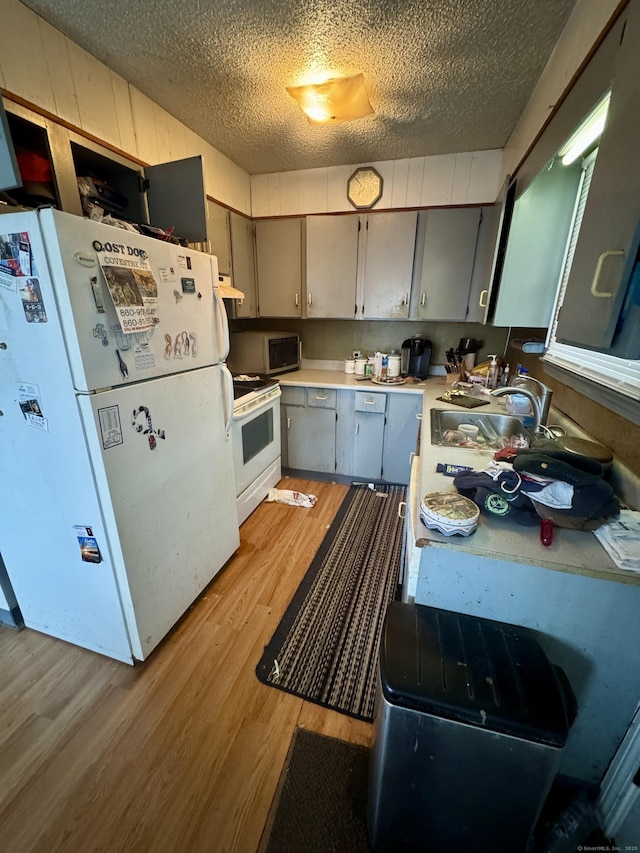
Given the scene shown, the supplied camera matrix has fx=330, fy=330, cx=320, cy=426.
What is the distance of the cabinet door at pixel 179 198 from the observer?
172 centimetres

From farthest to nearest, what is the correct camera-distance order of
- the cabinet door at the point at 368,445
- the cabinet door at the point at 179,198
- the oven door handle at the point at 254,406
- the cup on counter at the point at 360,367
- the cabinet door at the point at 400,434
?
the cup on counter at the point at 360,367 < the cabinet door at the point at 368,445 < the cabinet door at the point at 400,434 < the oven door handle at the point at 254,406 < the cabinet door at the point at 179,198

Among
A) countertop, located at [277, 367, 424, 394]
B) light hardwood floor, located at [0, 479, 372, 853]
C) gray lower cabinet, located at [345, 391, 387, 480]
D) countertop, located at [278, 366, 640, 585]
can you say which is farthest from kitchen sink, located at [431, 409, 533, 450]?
light hardwood floor, located at [0, 479, 372, 853]

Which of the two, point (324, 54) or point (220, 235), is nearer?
point (324, 54)

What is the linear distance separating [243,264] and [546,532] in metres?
2.83

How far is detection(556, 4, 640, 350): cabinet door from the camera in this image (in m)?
0.68

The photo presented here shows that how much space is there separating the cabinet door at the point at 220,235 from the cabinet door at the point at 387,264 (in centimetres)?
108

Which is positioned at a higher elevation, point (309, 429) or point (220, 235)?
point (220, 235)

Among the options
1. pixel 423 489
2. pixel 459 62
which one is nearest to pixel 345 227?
pixel 459 62

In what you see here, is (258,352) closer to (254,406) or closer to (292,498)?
(254,406)

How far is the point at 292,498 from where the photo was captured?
265cm

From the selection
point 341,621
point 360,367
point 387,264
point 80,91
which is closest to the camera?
point 80,91

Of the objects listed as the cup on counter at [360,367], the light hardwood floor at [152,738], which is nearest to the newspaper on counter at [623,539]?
the light hardwood floor at [152,738]

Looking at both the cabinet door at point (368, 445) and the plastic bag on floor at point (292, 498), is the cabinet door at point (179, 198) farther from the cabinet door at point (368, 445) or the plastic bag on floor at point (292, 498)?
the plastic bag on floor at point (292, 498)

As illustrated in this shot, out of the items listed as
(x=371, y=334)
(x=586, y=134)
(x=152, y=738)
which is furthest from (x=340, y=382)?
(x=152, y=738)
